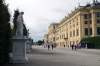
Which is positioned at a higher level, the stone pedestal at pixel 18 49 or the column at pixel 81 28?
the column at pixel 81 28

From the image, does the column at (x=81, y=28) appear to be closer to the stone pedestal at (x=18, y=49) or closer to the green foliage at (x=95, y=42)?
the green foliage at (x=95, y=42)

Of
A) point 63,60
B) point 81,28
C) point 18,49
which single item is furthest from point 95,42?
point 18,49

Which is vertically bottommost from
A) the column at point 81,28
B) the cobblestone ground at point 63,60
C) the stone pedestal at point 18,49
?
the cobblestone ground at point 63,60

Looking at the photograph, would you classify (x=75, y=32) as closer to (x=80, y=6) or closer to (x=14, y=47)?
(x=80, y=6)

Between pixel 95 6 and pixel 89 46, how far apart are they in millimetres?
18772

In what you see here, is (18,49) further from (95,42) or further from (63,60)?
(95,42)

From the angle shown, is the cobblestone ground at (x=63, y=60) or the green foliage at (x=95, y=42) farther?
the green foliage at (x=95, y=42)

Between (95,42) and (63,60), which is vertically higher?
(95,42)

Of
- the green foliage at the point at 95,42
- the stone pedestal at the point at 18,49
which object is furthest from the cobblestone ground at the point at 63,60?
the green foliage at the point at 95,42

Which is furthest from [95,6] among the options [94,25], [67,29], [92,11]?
[67,29]

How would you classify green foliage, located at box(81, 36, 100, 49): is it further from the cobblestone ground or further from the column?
the cobblestone ground

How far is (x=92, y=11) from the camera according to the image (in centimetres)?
7331

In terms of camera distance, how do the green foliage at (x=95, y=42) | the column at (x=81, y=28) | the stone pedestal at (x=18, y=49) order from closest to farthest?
the stone pedestal at (x=18, y=49) < the green foliage at (x=95, y=42) < the column at (x=81, y=28)

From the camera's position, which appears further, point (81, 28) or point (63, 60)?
point (81, 28)
